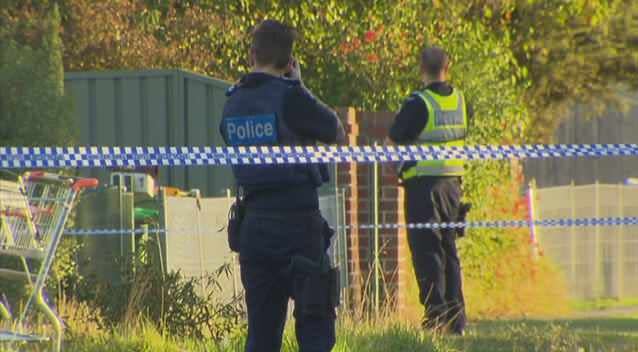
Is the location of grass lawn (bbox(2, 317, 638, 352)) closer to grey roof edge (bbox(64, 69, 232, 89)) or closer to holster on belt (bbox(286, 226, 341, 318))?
holster on belt (bbox(286, 226, 341, 318))

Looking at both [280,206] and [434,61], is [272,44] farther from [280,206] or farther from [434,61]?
[434,61]

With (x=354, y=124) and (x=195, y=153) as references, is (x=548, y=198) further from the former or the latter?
(x=195, y=153)

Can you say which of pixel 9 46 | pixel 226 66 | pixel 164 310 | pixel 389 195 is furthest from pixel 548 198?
pixel 164 310

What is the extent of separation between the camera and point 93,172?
13.9m

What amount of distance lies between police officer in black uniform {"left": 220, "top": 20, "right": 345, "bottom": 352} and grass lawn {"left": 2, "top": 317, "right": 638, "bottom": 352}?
1.35 meters

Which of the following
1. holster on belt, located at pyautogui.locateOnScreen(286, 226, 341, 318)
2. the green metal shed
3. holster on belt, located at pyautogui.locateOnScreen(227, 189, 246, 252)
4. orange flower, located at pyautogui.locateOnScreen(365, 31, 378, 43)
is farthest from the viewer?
orange flower, located at pyautogui.locateOnScreen(365, 31, 378, 43)

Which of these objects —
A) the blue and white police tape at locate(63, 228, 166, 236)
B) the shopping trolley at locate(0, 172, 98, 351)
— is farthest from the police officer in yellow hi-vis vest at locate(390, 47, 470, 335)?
the shopping trolley at locate(0, 172, 98, 351)

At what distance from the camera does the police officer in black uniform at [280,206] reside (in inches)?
263

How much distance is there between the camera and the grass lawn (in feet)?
27.1

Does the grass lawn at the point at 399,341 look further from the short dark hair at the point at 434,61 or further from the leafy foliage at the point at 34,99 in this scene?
the leafy foliage at the point at 34,99

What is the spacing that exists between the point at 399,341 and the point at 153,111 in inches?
246

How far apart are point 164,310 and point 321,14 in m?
6.97

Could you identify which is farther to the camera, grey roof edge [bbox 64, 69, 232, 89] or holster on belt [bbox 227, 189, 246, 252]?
grey roof edge [bbox 64, 69, 232, 89]

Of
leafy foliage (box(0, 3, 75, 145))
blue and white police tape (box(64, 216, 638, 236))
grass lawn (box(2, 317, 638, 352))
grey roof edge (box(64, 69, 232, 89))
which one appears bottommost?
grass lawn (box(2, 317, 638, 352))
